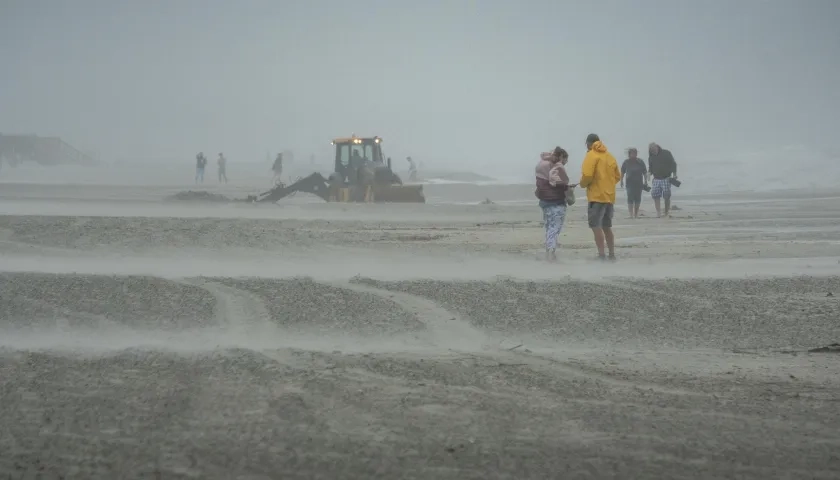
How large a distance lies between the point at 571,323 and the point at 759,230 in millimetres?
11952

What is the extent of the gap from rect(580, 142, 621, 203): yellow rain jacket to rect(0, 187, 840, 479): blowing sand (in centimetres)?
97

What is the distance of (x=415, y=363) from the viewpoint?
24.3 ft

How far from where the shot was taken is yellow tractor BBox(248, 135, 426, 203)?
3188 centimetres

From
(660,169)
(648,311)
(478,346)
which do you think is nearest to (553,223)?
(648,311)

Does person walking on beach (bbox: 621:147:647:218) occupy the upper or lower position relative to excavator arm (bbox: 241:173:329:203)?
upper

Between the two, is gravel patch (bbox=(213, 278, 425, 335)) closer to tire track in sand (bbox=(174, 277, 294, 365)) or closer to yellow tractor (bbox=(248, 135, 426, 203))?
tire track in sand (bbox=(174, 277, 294, 365))

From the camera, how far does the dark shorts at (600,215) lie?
45.3 ft

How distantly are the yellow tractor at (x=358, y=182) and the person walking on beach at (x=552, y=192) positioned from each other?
17525 mm

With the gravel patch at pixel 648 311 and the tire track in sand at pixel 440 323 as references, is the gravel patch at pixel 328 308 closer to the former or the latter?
the tire track in sand at pixel 440 323

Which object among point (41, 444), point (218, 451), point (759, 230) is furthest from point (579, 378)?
point (759, 230)

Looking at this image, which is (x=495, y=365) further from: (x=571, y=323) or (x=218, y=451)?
(x=218, y=451)

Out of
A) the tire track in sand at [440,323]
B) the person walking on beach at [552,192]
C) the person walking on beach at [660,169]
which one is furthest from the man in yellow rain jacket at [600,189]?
the person walking on beach at [660,169]

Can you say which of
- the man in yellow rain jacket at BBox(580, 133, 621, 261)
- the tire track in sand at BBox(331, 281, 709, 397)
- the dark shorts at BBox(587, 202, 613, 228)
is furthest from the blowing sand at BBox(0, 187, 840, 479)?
the dark shorts at BBox(587, 202, 613, 228)

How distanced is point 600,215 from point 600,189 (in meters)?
0.37
